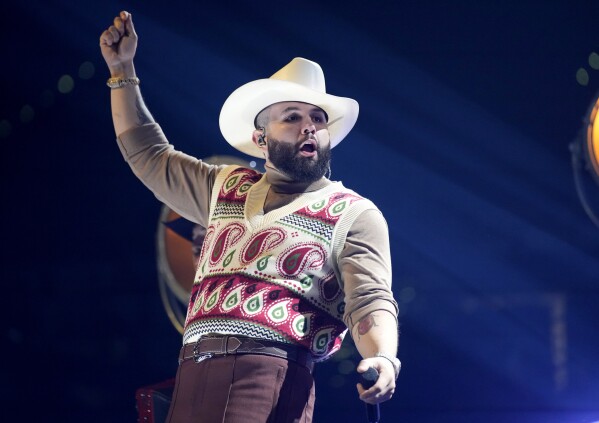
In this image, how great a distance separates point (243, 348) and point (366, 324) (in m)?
0.32

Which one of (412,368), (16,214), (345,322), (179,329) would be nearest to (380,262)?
(345,322)

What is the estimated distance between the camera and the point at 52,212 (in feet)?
15.2

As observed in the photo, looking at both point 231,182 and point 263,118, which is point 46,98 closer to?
point 263,118

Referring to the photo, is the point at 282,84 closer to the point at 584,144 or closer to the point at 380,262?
the point at 380,262

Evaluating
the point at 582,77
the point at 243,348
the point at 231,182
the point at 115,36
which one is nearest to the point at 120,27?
the point at 115,36

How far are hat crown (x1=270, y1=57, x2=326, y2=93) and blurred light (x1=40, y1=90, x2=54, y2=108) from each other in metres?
2.35

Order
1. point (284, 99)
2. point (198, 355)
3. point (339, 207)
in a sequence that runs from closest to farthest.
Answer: point (198, 355) → point (339, 207) → point (284, 99)

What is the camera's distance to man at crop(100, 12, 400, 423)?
2.16 meters

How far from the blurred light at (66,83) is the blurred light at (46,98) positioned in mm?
78

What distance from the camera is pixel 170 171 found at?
2.67m

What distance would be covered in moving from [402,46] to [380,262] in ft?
7.13

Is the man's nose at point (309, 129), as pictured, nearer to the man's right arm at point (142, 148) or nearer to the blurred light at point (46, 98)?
the man's right arm at point (142, 148)

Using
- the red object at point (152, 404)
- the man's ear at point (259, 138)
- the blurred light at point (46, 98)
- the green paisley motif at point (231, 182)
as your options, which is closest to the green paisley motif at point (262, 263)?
the green paisley motif at point (231, 182)

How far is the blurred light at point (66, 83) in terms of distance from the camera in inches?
182
